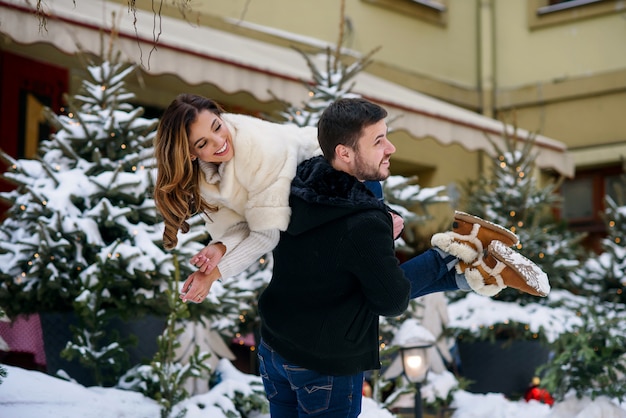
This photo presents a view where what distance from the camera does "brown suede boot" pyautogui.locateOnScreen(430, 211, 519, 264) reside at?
303 cm

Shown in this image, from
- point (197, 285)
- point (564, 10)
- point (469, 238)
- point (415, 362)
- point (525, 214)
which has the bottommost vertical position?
point (415, 362)

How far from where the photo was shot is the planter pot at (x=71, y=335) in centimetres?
516

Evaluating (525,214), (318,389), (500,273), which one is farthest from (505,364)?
(318,389)

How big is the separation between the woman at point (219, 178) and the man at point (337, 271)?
0.23ft

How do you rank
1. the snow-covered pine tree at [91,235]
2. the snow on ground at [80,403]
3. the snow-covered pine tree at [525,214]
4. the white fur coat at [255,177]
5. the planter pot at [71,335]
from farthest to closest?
the snow-covered pine tree at [525,214], the planter pot at [71,335], the snow-covered pine tree at [91,235], the snow on ground at [80,403], the white fur coat at [255,177]

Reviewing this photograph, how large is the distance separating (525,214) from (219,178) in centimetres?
546

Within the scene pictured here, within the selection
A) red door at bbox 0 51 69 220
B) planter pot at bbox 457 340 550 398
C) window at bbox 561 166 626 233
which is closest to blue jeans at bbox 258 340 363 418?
planter pot at bbox 457 340 550 398

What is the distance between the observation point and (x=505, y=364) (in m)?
7.32

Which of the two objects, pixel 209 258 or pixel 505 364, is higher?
pixel 209 258

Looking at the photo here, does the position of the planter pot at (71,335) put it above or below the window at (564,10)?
below

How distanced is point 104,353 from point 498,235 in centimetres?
256

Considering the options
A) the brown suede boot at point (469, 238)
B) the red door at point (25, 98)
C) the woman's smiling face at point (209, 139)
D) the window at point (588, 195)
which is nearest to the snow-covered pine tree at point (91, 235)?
the woman's smiling face at point (209, 139)

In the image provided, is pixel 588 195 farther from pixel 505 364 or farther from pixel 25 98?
pixel 25 98

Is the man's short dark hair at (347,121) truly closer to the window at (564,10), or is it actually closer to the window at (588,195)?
the window at (588,195)
